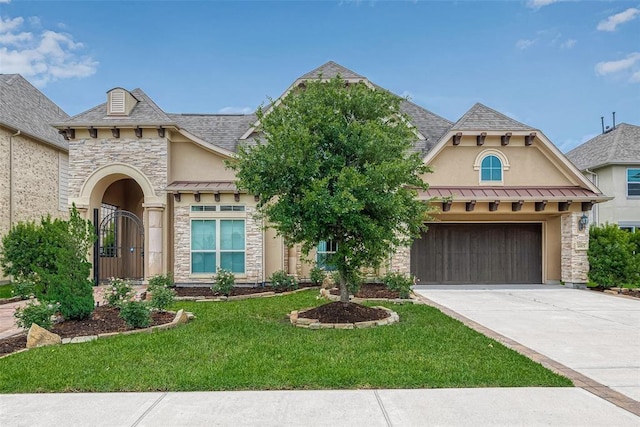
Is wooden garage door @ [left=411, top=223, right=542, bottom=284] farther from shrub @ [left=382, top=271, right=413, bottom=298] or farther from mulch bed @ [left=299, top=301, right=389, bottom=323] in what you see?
mulch bed @ [left=299, top=301, right=389, bottom=323]

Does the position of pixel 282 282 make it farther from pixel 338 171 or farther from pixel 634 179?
pixel 634 179

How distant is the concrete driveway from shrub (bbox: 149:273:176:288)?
7618 millimetres

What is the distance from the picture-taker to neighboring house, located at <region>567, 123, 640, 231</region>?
2178 centimetres

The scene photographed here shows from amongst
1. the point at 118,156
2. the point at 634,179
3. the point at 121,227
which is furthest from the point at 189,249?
the point at 634,179

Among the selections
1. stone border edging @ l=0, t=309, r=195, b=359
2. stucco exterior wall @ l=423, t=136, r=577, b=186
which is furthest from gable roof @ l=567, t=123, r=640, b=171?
stone border edging @ l=0, t=309, r=195, b=359

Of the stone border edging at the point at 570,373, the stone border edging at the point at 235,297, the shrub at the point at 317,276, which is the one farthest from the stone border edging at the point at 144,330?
the shrub at the point at 317,276

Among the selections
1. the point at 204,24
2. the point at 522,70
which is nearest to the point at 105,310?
the point at 204,24

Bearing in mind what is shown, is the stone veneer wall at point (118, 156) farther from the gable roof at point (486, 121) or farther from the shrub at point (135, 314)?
the gable roof at point (486, 121)

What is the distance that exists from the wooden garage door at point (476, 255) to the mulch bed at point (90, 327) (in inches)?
397

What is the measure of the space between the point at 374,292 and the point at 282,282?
3062 mm

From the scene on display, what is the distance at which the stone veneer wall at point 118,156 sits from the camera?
1527 cm

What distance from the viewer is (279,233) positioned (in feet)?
30.3

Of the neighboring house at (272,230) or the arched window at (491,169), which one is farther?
the arched window at (491,169)

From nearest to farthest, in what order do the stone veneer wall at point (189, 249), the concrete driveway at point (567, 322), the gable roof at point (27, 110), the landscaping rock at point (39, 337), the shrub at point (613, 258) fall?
1. the concrete driveway at point (567, 322)
2. the landscaping rock at point (39, 337)
3. the shrub at point (613, 258)
4. the stone veneer wall at point (189, 249)
5. the gable roof at point (27, 110)
